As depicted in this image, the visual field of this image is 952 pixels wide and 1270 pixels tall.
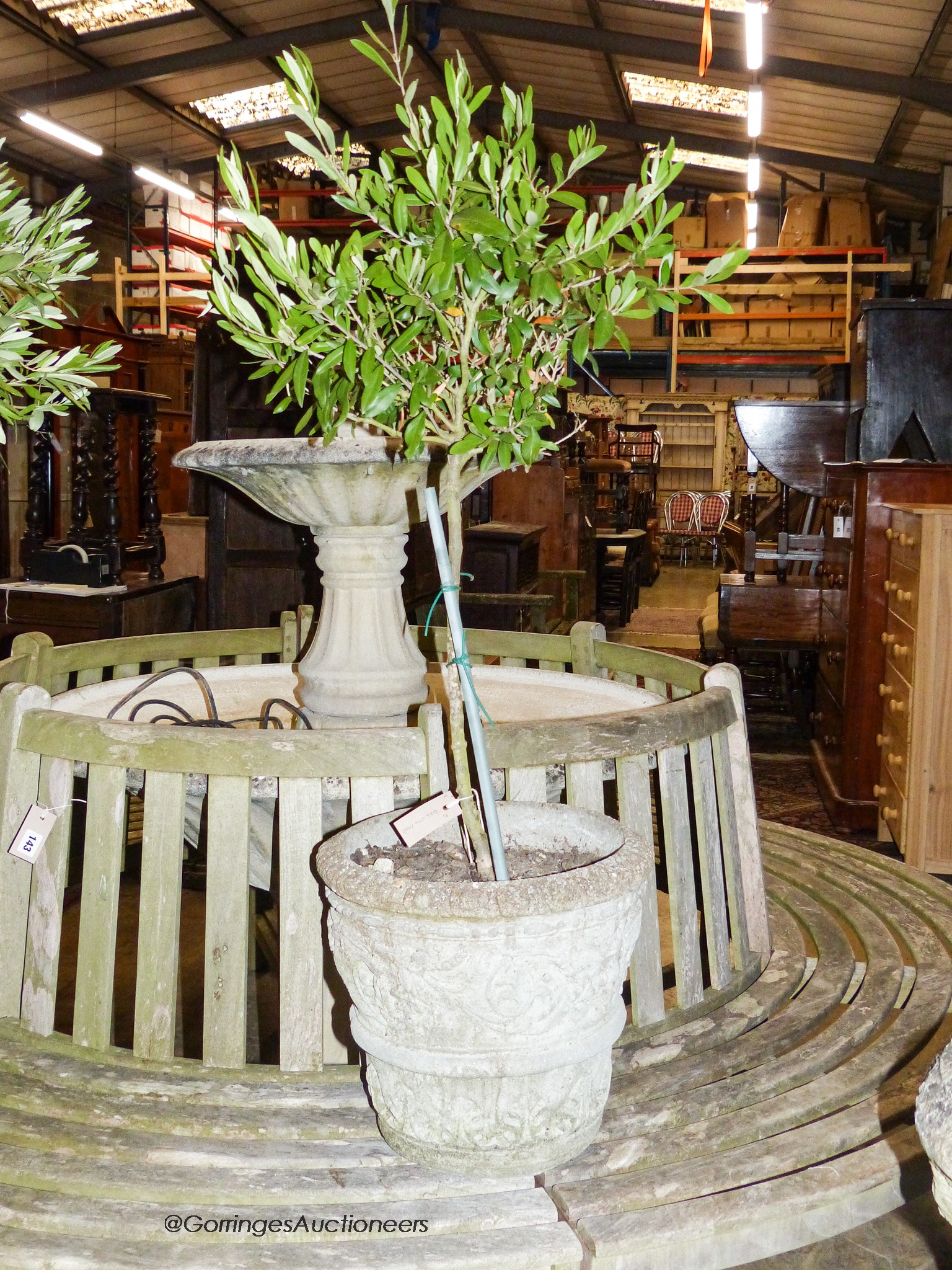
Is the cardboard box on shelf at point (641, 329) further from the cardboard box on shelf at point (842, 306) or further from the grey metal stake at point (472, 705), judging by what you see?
the grey metal stake at point (472, 705)

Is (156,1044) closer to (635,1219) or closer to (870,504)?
(635,1219)

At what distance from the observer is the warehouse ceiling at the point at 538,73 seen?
1034 cm

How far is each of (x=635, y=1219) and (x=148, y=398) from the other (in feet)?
19.2

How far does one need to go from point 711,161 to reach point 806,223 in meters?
1.74

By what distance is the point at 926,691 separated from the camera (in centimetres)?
379

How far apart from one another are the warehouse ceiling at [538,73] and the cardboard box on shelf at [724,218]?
723 millimetres

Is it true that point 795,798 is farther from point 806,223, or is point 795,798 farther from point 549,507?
point 806,223

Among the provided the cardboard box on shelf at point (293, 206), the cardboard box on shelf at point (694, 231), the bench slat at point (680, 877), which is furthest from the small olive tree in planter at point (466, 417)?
the cardboard box on shelf at point (694, 231)

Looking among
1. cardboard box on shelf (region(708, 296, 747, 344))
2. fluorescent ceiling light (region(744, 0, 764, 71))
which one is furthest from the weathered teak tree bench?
cardboard box on shelf (region(708, 296, 747, 344))

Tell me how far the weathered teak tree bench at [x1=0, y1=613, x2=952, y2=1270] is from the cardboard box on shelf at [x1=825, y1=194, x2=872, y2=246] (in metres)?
14.2

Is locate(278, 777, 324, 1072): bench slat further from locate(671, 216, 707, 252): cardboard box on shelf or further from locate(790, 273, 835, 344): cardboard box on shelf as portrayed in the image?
locate(671, 216, 707, 252): cardboard box on shelf

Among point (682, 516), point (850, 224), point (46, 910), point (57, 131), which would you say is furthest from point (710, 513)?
point (46, 910)

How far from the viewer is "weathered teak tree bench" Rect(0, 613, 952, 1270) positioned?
62.1 inches

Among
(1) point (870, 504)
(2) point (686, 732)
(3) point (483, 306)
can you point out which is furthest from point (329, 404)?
(1) point (870, 504)
